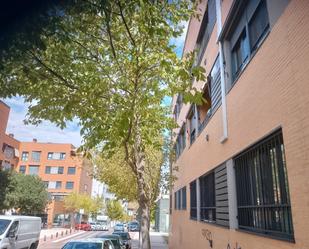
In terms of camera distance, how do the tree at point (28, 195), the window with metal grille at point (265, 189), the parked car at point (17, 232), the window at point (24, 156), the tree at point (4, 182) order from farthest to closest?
the window at point (24, 156), the tree at point (28, 195), the tree at point (4, 182), the parked car at point (17, 232), the window with metal grille at point (265, 189)

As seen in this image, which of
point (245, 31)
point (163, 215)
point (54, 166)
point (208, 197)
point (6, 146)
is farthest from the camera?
point (54, 166)

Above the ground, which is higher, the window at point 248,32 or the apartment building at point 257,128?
the window at point 248,32

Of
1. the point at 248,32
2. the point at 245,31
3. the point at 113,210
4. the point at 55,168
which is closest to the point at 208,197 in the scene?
the point at 245,31

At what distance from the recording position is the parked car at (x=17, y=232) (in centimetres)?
1455

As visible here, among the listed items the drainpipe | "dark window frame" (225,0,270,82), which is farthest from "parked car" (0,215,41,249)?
"dark window frame" (225,0,270,82)

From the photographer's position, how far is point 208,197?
36.6 feet

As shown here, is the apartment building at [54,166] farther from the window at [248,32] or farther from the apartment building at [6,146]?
the window at [248,32]

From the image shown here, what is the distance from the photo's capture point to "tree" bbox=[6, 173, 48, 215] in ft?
142

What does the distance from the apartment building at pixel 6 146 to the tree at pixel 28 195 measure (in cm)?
273

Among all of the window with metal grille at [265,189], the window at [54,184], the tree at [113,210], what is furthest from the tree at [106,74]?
the tree at [113,210]

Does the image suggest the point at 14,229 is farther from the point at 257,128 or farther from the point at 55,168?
the point at 55,168

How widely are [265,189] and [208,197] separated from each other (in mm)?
5181

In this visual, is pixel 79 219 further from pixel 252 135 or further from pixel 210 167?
pixel 252 135

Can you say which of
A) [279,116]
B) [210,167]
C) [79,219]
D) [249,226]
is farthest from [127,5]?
[79,219]
